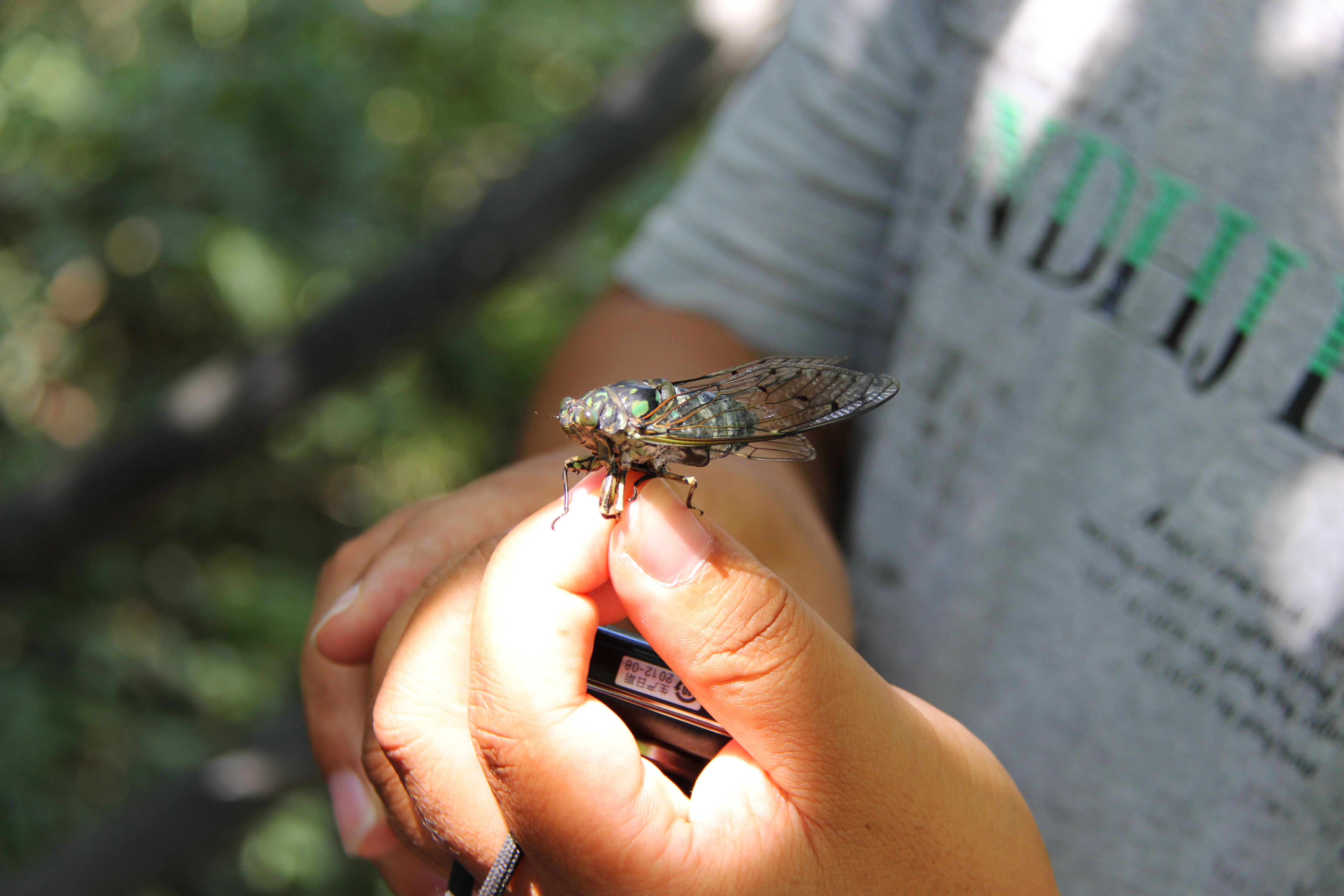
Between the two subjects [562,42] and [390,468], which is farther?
[562,42]

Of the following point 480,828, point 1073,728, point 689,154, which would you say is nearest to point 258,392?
point 480,828

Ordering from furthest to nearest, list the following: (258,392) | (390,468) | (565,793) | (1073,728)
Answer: (390,468) < (258,392) < (1073,728) < (565,793)

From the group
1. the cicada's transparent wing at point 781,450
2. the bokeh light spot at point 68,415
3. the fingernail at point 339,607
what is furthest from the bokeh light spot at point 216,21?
the cicada's transparent wing at point 781,450

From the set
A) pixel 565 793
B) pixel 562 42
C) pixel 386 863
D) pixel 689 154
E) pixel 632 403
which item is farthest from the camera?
pixel 689 154

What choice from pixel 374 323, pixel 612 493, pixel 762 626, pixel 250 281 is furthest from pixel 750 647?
pixel 250 281

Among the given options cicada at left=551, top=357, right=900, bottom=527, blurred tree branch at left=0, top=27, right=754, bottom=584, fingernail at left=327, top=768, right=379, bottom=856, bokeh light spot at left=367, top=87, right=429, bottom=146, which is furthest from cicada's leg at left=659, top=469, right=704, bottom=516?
bokeh light spot at left=367, top=87, right=429, bottom=146

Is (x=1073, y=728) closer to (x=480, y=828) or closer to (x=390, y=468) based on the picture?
(x=480, y=828)

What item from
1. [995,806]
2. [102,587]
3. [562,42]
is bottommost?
[102,587]

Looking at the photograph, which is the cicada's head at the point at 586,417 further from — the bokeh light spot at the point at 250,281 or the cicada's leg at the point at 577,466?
the bokeh light spot at the point at 250,281
